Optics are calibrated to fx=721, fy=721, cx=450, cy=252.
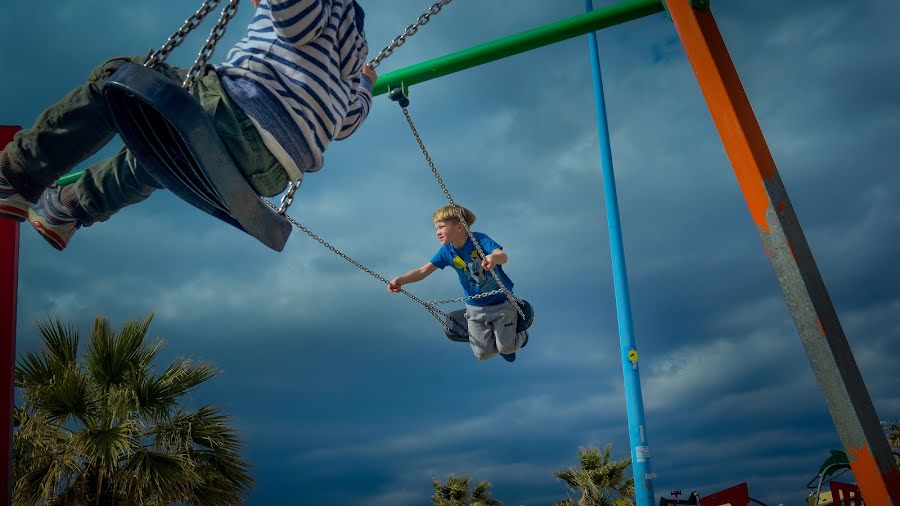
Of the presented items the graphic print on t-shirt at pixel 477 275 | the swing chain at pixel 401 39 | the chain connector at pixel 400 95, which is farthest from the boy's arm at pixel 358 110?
the graphic print on t-shirt at pixel 477 275

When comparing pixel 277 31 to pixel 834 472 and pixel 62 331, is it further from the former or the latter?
pixel 62 331

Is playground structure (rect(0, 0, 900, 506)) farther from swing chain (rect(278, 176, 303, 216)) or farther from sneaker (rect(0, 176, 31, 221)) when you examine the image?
sneaker (rect(0, 176, 31, 221))

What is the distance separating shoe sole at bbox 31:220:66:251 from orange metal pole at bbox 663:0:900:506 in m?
2.44

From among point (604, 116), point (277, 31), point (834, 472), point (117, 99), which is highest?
point (604, 116)

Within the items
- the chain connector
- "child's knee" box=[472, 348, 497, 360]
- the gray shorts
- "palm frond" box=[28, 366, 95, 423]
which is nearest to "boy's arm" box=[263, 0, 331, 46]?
the chain connector

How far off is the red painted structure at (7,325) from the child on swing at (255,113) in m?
2.05

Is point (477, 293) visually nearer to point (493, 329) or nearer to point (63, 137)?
point (493, 329)

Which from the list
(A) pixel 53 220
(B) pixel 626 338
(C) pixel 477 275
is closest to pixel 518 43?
(C) pixel 477 275

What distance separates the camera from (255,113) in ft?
7.44

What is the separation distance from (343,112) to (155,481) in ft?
18.7

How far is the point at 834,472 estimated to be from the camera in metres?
4.41

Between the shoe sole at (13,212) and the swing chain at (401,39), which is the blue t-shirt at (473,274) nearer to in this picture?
the swing chain at (401,39)

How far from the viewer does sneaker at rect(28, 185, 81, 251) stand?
8.86ft

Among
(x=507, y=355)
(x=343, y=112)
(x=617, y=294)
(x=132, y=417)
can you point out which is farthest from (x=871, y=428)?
(x=132, y=417)
